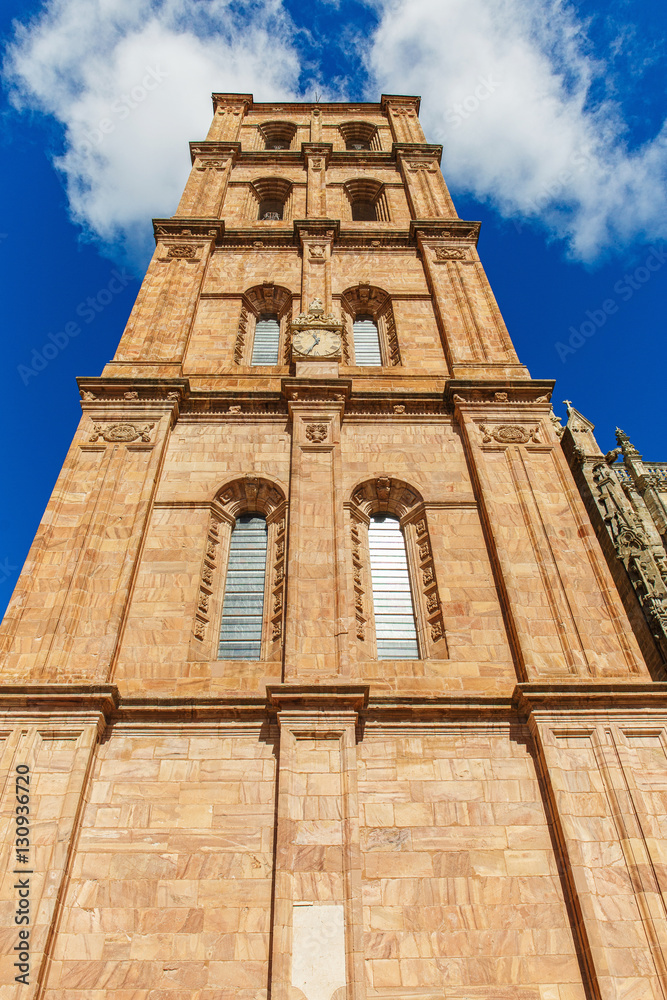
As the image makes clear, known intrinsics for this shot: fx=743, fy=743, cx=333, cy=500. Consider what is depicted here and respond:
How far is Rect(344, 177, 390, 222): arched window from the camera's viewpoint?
2698cm

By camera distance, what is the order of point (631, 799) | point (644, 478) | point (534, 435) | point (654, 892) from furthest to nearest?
point (644, 478)
point (534, 435)
point (631, 799)
point (654, 892)

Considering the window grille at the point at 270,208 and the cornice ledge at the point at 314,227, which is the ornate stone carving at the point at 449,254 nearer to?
the cornice ledge at the point at 314,227

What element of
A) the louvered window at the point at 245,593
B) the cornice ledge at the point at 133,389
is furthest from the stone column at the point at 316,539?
the cornice ledge at the point at 133,389

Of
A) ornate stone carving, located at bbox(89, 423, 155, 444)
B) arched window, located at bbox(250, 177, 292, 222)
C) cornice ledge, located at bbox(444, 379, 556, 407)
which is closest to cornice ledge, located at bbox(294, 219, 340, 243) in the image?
arched window, located at bbox(250, 177, 292, 222)

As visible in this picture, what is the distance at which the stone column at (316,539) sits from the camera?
11.0m

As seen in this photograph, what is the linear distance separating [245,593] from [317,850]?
5062mm

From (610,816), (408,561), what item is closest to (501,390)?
(408,561)

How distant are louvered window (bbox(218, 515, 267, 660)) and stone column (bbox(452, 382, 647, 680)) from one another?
4.12 m

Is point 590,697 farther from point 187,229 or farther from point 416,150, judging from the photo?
point 416,150

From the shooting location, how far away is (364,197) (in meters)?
27.4

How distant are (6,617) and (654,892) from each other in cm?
955

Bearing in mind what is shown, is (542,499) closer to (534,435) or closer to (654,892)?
(534,435)

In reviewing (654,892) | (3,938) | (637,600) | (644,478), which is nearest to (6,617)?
(3,938)

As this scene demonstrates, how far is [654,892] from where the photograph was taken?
339 inches
